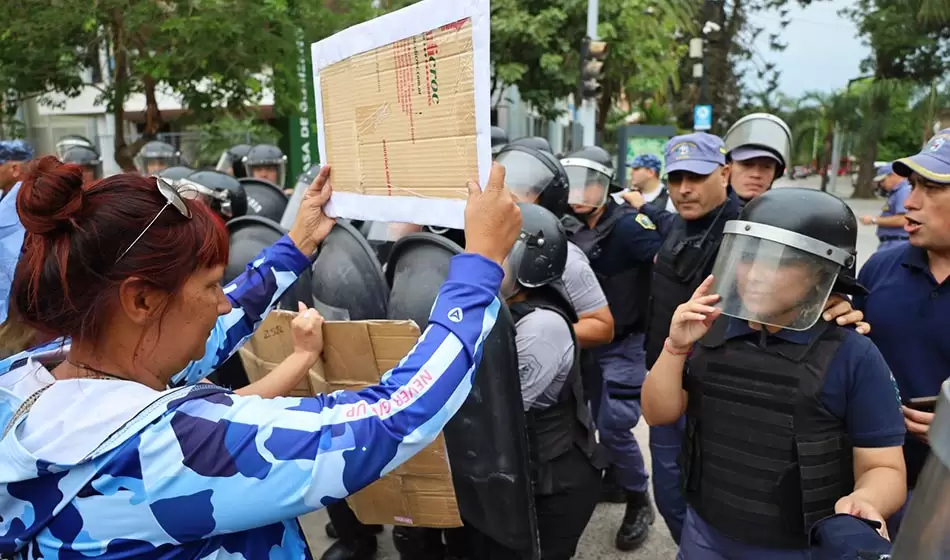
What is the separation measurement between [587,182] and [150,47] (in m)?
7.17

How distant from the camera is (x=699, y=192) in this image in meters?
3.44

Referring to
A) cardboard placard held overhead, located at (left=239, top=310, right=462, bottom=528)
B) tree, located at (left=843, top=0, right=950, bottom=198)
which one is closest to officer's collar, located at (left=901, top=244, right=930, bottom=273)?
cardboard placard held overhead, located at (left=239, top=310, right=462, bottom=528)

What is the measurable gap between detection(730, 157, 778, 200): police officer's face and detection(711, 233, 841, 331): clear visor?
2052 millimetres

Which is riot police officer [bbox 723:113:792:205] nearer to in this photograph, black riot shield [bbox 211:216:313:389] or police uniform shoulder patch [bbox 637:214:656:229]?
police uniform shoulder patch [bbox 637:214:656:229]

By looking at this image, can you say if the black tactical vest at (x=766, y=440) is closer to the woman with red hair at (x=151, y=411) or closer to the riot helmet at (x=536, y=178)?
the woman with red hair at (x=151, y=411)

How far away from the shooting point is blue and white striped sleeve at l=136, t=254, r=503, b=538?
1.04 meters

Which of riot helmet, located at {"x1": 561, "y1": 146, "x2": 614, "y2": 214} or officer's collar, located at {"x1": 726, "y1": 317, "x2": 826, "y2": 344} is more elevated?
riot helmet, located at {"x1": 561, "y1": 146, "x2": 614, "y2": 214}

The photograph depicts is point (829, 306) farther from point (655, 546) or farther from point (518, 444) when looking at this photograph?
point (655, 546)

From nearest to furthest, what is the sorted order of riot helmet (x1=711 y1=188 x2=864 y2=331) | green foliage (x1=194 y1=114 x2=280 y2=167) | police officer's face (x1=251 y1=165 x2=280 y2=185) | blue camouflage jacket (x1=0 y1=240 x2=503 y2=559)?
blue camouflage jacket (x1=0 y1=240 x2=503 y2=559), riot helmet (x1=711 y1=188 x2=864 y2=331), police officer's face (x1=251 y1=165 x2=280 y2=185), green foliage (x1=194 y1=114 x2=280 y2=167)

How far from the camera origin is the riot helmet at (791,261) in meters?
1.86

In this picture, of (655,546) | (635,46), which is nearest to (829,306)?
(655,546)

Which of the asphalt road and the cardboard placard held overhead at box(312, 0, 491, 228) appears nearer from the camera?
the cardboard placard held overhead at box(312, 0, 491, 228)

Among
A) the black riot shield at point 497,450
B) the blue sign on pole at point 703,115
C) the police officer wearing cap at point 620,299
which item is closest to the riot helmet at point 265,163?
the police officer wearing cap at point 620,299

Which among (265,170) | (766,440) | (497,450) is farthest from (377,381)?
(265,170)
